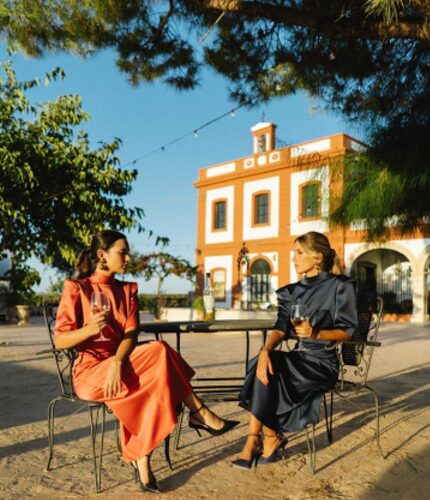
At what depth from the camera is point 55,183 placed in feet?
23.9

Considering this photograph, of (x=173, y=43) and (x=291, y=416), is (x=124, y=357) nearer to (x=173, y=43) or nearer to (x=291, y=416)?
(x=291, y=416)

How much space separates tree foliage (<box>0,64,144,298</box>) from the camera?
6.94 metres

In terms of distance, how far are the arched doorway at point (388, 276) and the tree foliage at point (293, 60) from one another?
15480 millimetres

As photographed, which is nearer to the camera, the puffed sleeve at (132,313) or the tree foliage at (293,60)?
the puffed sleeve at (132,313)

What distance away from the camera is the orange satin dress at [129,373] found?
7.86 ft

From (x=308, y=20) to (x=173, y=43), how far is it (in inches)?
69.6

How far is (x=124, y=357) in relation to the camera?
2.48 m

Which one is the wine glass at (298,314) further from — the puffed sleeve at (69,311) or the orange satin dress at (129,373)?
the puffed sleeve at (69,311)

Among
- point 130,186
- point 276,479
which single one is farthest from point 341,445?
point 130,186

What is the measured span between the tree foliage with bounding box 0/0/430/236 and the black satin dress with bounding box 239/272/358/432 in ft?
6.50

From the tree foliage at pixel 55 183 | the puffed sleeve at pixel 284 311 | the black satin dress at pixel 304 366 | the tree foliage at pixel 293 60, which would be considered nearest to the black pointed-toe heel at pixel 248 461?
the black satin dress at pixel 304 366

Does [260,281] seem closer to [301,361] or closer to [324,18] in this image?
[324,18]

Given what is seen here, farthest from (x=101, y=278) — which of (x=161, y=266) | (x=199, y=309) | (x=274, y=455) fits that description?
(x=161, y=266)

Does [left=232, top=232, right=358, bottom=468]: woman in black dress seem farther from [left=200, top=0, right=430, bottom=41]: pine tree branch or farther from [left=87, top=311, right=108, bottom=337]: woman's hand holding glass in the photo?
[left=200, top=0, right=430, bottom=41]: pine tree branch
